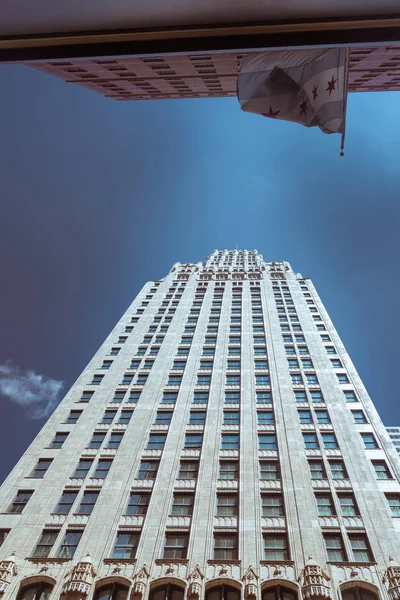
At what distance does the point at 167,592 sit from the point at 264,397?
68.4ft

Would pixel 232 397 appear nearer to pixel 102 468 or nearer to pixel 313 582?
pixel 102 468

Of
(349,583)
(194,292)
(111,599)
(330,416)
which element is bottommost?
(111,599)

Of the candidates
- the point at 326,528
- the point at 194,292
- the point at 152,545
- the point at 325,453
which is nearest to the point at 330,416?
the point at 325,453

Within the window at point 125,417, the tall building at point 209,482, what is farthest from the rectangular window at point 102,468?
the window at point 125,417

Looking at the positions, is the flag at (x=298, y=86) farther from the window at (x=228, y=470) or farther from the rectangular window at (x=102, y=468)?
the rectangular window at (x=102, y=468)

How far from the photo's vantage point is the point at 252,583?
22.8 metres

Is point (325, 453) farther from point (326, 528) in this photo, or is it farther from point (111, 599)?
point (111, 599)

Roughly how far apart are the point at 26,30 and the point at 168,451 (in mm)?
33141

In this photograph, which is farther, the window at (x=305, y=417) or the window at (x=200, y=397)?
the window at (x=200, y=397)

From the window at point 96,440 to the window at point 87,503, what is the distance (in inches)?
207

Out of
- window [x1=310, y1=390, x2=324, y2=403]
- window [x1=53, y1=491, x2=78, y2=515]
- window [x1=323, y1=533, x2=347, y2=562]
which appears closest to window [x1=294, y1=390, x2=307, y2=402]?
window [x1=310, y1=390, x2=324, y2=403]

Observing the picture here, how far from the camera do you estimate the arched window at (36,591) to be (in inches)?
893

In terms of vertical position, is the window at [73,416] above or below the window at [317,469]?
above

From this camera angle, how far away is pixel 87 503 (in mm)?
29594
